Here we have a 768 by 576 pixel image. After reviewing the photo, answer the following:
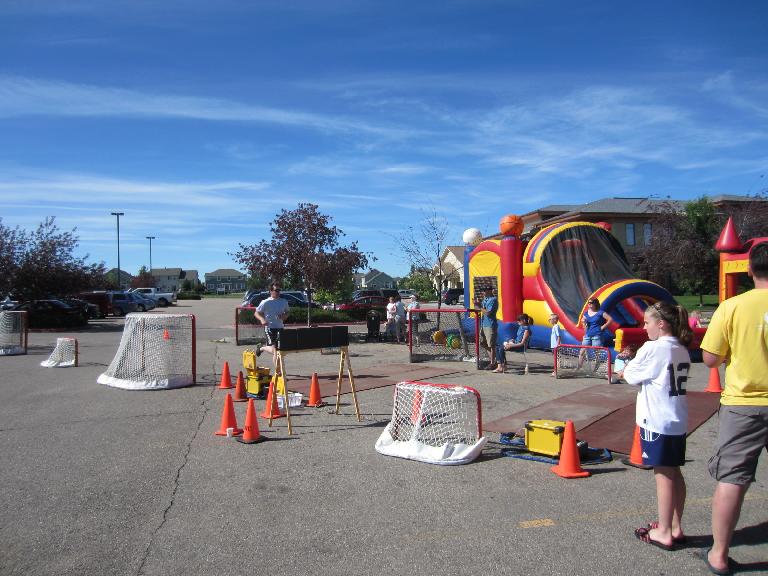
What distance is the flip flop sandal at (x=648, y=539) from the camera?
13.7 feet

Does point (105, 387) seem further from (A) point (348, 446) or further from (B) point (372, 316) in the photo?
(B) point (372, 316)

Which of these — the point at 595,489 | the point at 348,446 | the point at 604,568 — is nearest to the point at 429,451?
the point at 348,446

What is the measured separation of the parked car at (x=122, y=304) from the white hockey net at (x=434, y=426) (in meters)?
36.6

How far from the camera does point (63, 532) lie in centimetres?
470

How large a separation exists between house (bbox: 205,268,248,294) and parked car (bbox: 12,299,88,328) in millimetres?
123329

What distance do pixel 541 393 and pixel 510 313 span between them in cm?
624

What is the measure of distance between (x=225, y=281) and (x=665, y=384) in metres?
155

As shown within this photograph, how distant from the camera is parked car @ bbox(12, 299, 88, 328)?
27.6 metres

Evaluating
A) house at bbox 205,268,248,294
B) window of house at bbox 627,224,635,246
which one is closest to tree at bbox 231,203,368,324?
window of house at bbox 627,224,635,246

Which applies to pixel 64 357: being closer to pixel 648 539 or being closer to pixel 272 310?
pixel 272 310

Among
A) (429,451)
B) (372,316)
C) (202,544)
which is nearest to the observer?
(202,544)

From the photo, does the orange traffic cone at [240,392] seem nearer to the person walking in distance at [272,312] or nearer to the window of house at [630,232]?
the person walking in distance at [272,312]

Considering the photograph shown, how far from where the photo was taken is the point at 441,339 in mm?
15453

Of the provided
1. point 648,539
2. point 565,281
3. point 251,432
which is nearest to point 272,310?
point 251,432
